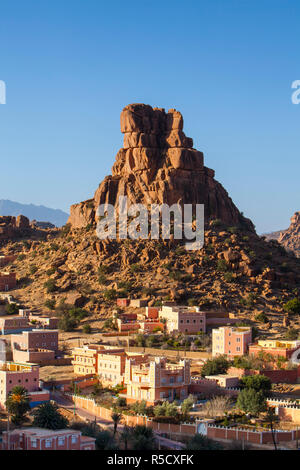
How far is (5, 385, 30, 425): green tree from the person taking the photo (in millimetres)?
47906

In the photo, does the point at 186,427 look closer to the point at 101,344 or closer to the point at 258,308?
the point at 101,344

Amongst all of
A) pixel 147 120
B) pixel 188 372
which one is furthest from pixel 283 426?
pixel 147 120

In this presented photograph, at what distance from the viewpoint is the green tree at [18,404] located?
47.9m

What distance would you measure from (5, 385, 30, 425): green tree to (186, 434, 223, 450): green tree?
10.6 m

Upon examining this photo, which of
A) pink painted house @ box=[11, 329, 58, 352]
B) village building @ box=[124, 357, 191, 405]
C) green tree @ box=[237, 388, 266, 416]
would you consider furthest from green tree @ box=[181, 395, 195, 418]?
pink painted house @ box=[11, 329, 58, 352]

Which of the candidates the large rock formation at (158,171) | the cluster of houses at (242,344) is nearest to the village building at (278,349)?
the cluster of houses at (242,344)

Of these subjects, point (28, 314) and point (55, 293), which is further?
point (55, 293)

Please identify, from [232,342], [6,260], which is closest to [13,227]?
[6,260]

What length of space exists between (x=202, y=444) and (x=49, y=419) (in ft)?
28.8

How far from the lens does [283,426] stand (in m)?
47.1

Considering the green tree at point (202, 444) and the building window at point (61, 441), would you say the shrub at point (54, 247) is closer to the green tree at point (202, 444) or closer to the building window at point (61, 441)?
the green tree at point (202, 444)

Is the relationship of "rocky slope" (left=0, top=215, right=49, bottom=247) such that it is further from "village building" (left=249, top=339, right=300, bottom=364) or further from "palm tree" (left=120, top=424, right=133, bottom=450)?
"palm tree" (left=120, top=424, right=133, bottom=450)

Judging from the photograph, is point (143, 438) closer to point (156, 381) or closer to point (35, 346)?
point (156, 381)

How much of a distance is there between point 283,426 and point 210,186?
146ft
